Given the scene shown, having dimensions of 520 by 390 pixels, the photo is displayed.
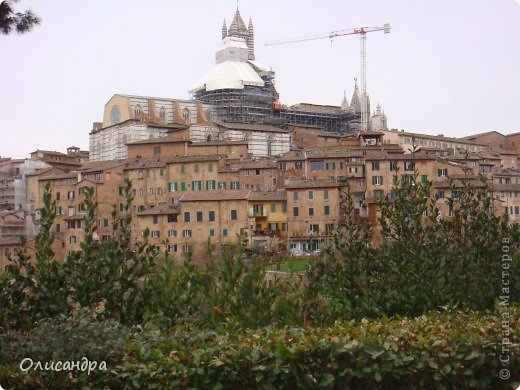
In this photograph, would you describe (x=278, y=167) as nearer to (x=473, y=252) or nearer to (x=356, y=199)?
(x=356, y=199)

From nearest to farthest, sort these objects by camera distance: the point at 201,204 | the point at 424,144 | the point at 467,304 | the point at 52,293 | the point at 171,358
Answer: the point at 171,358 < the point at 52,293 < the point at 467,304 < the point at 201,204 < the point at 424,144

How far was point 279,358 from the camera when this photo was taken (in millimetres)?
4672

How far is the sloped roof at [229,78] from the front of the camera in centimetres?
4712

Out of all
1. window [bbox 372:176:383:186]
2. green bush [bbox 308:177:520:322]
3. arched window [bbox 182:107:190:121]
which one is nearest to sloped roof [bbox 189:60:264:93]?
arched window [bbox 182:107:190:121]

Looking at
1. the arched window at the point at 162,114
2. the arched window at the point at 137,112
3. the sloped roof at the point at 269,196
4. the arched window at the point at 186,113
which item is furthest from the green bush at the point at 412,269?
the arched window at the point at 186,113

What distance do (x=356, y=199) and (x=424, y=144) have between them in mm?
13381

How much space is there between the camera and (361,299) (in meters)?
7.42

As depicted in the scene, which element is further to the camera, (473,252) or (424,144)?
(424,144)

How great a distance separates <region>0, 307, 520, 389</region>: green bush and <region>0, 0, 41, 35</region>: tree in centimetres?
284

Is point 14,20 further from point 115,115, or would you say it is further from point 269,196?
point 115,115

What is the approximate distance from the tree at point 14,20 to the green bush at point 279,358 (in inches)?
112

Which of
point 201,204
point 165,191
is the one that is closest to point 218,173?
point 165,191

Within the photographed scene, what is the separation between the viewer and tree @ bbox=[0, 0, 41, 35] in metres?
6.28

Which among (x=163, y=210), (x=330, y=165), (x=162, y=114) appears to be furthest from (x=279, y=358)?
(x=162, y=114)
